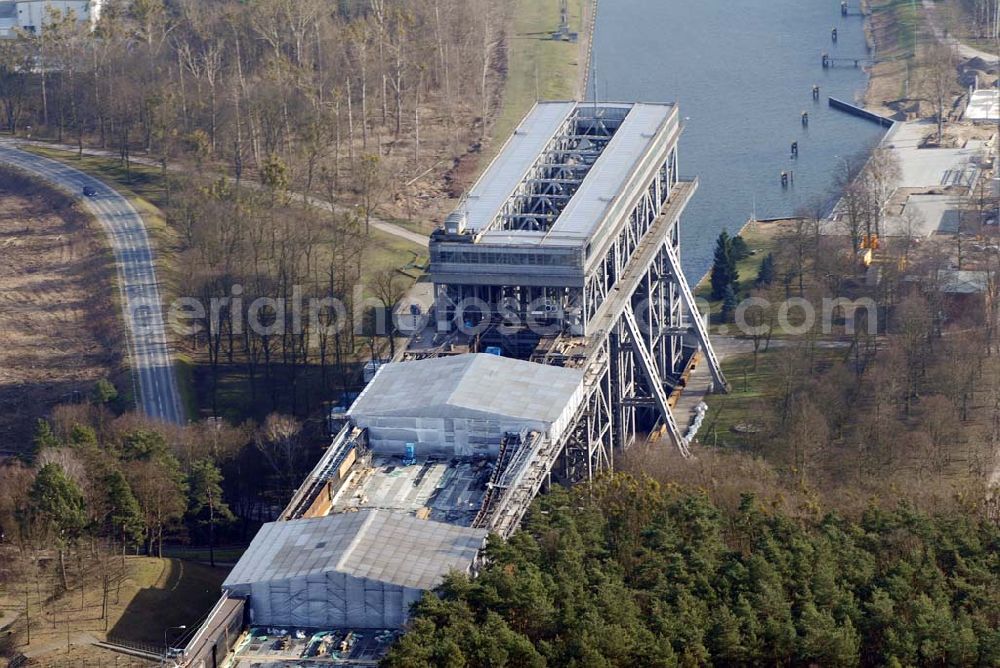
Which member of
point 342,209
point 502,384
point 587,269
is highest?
point 587,269

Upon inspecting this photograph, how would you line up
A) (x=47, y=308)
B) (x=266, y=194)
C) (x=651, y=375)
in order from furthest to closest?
(x=266, y=194) → (x=47, y=308) → (x=651, y=375)

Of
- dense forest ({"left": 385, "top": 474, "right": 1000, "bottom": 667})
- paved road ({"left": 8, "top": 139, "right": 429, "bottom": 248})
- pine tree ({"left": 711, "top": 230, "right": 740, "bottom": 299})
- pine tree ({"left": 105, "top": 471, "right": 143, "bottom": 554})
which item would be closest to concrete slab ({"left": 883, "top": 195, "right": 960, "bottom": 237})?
pine tree ({"left": 711, "top": 230, "right": 740, "bottom": 299})

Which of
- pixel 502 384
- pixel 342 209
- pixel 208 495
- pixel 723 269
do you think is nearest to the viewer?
pixel 208 495

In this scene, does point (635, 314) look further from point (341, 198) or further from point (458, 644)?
point (458, 644)

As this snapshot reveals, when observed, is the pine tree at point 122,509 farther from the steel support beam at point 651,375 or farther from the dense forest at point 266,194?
the steel support beam at point 651,375

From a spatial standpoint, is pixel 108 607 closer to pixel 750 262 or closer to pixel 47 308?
pixel 47 308

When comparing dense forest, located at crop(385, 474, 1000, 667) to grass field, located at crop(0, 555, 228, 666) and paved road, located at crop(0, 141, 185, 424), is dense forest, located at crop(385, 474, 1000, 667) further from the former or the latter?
paved road, located at crop(0, 141, 185, 424)

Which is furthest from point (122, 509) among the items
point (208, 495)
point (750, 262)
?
point (750, 262)
